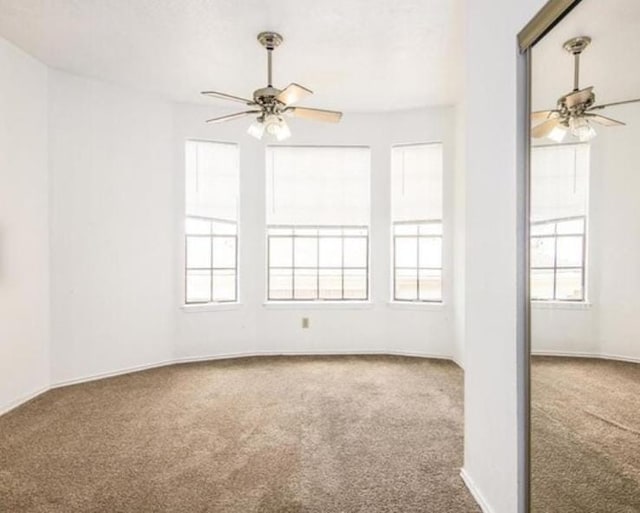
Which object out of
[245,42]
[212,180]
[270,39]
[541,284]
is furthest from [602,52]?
[212,180]

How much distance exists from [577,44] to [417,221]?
3.90m

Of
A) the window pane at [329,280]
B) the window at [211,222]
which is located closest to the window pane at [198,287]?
the window at [211,222]

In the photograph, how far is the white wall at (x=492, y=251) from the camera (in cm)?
176

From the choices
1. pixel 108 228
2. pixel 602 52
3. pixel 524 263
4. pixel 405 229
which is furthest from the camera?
pixel 405 229

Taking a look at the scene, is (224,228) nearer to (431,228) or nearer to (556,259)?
(431,228)

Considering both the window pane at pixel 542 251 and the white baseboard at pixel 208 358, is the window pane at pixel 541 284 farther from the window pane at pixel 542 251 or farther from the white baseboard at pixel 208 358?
the white baseboard at pixel 208 358

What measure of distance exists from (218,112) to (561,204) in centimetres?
445

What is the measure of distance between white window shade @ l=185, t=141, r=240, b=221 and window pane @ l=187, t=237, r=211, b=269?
0.99ft

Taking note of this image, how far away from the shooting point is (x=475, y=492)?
2203 millimetres

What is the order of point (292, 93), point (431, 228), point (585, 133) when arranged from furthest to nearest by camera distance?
1. point (431, 228)
2. point (292, 93)
3. point (585, 133)

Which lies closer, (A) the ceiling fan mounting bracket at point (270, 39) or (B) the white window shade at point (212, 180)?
(A) the ceiling fan mounting bracket at point (270, 39)

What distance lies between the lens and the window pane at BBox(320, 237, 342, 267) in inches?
210

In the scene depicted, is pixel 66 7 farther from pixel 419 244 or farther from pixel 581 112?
pixel 419 244

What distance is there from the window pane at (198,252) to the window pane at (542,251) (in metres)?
4.08
